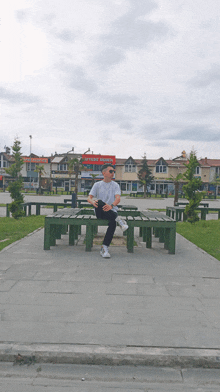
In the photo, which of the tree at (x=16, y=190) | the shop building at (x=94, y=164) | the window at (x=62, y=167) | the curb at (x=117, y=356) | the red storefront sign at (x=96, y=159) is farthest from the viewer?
the window at (x=62, y=167)

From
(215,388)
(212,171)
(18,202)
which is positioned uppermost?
(212,171)

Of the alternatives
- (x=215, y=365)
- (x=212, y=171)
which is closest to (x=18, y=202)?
(x=215, y=365)

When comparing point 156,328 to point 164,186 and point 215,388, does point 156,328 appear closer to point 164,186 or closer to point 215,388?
point 215,388

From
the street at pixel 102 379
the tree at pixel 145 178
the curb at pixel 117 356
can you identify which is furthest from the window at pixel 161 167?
the street at pixel 102 379

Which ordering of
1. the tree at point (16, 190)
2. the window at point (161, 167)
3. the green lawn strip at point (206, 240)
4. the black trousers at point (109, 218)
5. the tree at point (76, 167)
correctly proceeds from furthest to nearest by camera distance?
the window at point (161, 167) → the tree at point (76, 167) → the tree at point (16, 190) → the green lawn strip at point (206, 240) → the black trousers at point (109, 218)

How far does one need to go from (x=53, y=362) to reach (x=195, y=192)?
1119cm

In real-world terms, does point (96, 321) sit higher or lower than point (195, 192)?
lower

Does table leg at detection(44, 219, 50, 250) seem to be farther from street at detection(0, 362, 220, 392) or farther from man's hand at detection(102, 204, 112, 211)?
street at detection(0, 362, 220, 392)

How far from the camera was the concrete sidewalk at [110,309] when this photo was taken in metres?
2.59

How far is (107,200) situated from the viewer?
21.2ft

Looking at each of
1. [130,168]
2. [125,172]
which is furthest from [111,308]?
[130,168]

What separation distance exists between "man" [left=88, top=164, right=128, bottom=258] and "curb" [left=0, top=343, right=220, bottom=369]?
11.2ft

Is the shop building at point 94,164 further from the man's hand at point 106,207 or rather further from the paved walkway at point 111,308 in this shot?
the paved walkway at point 111,308

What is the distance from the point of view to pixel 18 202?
40.9 ft
